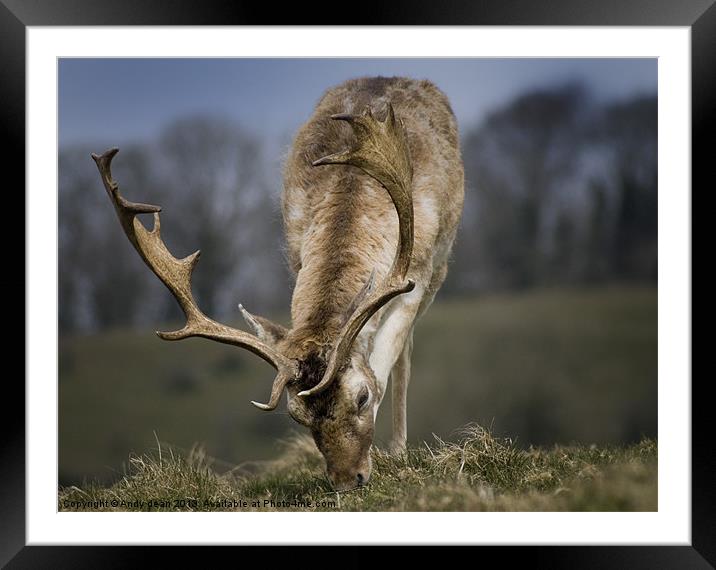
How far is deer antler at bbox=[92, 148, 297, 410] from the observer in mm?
6664

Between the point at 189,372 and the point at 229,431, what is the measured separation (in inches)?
164

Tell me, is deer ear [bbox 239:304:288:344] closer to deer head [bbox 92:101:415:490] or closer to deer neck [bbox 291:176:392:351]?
deer head [bbox 92:101:415:490]

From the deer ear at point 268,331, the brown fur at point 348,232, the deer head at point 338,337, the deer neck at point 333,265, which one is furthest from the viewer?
the deer ear at point 268,331

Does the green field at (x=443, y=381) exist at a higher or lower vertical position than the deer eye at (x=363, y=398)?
lower

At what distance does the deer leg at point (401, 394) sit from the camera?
906cm

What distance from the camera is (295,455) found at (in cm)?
980

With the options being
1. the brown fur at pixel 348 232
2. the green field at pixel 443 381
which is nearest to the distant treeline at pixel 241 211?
the green field at pixel 443 381

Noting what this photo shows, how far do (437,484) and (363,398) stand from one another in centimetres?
100

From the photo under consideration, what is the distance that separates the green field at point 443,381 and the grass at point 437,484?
1069 cm

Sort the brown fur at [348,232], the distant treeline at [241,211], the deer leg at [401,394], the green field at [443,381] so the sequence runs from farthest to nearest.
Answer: the green field at [443,381], the distant treeline at [241,211], the deer leg at [401,394], the brown fur at [348,232]

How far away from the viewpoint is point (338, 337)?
265 inches

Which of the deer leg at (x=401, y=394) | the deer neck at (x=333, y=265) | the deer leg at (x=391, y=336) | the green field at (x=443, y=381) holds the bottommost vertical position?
the green field at (x=443, y=381)

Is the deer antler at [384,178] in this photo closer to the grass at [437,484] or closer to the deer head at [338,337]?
the deer head at [338,337]

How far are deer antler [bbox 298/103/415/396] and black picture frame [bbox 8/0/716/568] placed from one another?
2.99 ft
